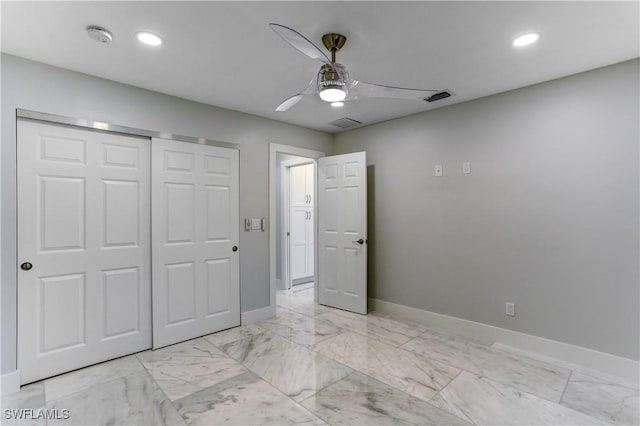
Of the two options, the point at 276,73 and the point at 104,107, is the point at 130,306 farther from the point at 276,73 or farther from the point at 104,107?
the point at 276,73

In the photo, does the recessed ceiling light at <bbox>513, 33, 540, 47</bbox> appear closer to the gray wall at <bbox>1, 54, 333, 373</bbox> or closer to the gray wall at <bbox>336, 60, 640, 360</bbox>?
the gray wall at <bbox>336, 60, 640, 360</bbox>

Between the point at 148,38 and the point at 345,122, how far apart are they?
2482 mm

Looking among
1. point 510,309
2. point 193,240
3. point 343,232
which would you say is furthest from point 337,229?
point 510,309

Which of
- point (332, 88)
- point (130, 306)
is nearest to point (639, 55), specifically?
point (332, 88)

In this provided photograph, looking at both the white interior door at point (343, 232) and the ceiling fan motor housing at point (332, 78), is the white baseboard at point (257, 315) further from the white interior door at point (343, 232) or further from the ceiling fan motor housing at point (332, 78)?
the ceiling fan motor housing at point (332, 78)

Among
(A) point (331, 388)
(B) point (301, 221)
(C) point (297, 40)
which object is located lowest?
(A) point (331, 388)

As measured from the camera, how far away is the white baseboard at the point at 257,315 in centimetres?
368

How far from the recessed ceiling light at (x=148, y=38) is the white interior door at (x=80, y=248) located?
41.4 inches

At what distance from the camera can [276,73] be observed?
8.69 ft

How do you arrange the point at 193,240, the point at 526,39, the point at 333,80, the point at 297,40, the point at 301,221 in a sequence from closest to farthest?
1. the point at 297,40
2. the point at 333,80
3. the point at 526,39
4. the point at 193,240
5. the point at 301,221

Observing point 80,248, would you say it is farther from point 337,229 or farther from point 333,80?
point 337,229

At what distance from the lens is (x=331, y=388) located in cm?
234

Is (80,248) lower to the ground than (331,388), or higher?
higher

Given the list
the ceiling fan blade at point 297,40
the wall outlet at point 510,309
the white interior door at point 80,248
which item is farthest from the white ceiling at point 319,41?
the wall outlet at point 510,309
